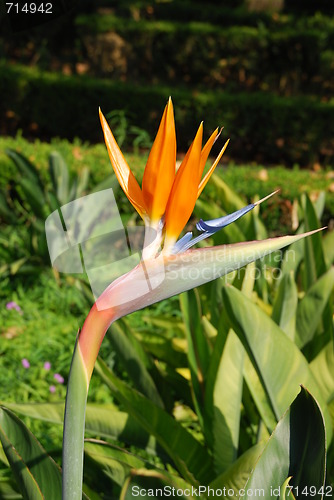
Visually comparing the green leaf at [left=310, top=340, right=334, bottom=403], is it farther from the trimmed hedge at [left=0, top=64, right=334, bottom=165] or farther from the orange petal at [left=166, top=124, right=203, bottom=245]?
the trimmed hedge at [left=0, top=64, right=334, bottom=165]

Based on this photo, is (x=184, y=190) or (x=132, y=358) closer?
(x=184, y=190)

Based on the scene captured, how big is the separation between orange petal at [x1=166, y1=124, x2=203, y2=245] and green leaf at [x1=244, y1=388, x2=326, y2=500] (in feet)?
1.29

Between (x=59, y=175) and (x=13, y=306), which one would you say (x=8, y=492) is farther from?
(x=59, y=175)

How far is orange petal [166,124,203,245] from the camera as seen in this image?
77 centimetres

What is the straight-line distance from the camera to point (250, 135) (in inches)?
263

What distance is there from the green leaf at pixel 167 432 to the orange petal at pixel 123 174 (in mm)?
803

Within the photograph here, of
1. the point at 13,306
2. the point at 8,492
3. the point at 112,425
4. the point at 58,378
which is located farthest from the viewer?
the point at 13,306

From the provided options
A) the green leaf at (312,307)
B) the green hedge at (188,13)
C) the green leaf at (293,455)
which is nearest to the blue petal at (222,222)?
the green leaf at (293,455)

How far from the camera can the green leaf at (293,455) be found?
1.02m

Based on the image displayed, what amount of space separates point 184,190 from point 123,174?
101 millimetres

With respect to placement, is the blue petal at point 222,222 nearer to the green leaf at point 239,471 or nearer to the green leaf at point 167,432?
the green leaf at point 239,471

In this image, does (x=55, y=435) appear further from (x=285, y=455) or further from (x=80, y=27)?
(x=80, y=27)

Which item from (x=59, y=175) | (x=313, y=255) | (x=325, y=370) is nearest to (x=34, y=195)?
(x=59, y=175)

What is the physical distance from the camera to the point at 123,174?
84 centimetres
